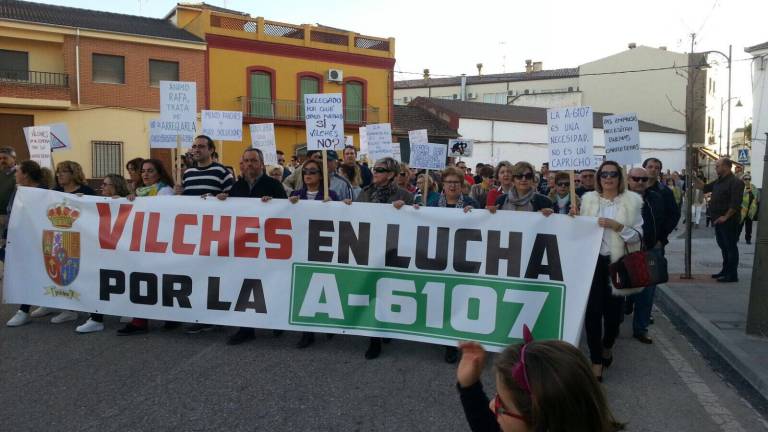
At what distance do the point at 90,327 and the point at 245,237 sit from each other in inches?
70.9

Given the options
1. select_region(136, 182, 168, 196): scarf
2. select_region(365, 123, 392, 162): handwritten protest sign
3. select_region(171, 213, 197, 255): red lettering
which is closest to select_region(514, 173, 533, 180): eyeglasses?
select_region(171, 213, 197, 255): red lettering

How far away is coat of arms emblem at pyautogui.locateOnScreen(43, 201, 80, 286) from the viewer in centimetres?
658

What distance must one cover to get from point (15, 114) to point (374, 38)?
59.9 feet

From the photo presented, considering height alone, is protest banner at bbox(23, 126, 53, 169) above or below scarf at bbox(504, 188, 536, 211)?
above

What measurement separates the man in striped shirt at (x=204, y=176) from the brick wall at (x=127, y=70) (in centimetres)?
2294

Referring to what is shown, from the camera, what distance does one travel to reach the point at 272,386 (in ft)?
16.1

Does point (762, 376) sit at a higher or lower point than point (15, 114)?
lower

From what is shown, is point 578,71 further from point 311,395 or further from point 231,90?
point 311,395

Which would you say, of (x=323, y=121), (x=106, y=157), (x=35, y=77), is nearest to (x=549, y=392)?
(x=323, y=121)

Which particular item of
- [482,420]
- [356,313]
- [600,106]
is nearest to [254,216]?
[356,313]

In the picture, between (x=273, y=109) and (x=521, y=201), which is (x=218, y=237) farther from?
(x=273, y=109)

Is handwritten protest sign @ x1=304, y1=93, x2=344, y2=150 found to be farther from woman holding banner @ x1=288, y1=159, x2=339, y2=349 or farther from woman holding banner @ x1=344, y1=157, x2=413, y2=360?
woman holding banner @ x1=344, y1=157, x2=413, y2=360

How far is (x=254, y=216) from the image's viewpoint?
6180mm

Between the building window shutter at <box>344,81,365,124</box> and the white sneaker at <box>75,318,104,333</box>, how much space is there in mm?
29000
